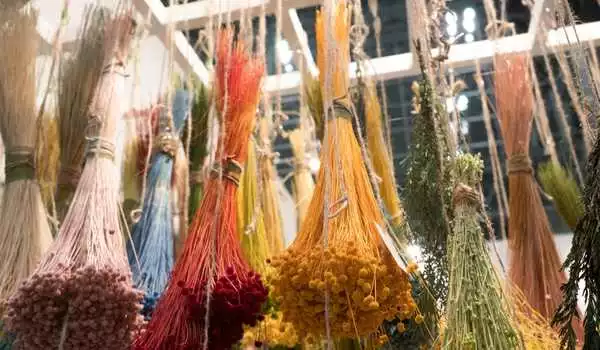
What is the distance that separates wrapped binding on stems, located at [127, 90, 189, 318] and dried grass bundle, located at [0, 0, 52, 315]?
169 mm

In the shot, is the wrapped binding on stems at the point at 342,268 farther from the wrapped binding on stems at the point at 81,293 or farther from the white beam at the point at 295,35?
the white beam at the point at 295,35

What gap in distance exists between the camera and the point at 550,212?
215 centimetres

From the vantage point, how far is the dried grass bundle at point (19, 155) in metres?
1.03

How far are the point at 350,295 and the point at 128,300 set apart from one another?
0.31m

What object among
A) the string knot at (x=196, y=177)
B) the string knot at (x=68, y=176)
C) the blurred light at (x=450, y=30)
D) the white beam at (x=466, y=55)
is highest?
the white beam at (x=466, y=55)

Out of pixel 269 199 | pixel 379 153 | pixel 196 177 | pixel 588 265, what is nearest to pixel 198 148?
pixel 196 177

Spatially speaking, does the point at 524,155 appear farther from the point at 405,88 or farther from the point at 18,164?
the point at 18,164

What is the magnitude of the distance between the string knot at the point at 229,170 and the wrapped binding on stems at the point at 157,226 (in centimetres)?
20

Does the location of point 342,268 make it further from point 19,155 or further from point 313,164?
point 313,164

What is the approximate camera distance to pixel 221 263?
100 centimetres

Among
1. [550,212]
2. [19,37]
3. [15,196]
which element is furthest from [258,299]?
[550,212]

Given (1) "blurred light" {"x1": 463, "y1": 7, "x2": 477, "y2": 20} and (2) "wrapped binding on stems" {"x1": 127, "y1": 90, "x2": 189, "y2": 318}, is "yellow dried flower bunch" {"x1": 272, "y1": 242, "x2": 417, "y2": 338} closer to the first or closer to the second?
(2) "wrapped binding on stems" {"x1": 127, "y1": 90, "x2": 189, "y2": 318}

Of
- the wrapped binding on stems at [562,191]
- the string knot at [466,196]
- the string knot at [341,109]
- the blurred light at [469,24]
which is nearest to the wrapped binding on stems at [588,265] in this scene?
the string knot at [466,196]

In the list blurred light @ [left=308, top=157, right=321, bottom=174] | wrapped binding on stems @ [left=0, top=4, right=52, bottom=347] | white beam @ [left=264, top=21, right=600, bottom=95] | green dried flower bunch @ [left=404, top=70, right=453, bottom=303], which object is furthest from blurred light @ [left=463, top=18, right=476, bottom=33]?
wrapped binding on stems @ [left=0, top=4, right=52, bottom=347]
